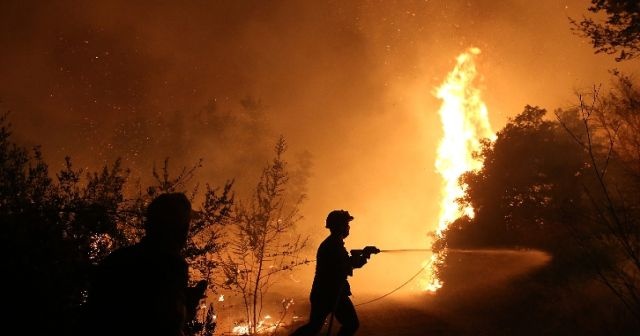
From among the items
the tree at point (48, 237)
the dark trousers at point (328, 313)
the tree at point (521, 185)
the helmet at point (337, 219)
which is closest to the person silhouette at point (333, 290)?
the dark trousers at point (328, 313)

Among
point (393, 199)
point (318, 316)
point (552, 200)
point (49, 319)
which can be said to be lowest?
point (318, 316)

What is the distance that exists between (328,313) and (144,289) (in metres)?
3.69

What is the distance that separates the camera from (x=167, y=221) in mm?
2025

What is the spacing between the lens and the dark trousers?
16.6 ft

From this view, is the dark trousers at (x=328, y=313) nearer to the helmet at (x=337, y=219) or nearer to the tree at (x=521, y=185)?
the helmet at (x=337, y=219)

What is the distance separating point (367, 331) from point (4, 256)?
9651 millimetres

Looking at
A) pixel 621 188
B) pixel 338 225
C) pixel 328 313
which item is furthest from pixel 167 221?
pixel 621 188

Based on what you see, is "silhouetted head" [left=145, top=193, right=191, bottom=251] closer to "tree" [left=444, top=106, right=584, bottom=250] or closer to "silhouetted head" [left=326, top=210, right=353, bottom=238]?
"silhouetted head" [left=326, top=210, right=353, bottom=238]

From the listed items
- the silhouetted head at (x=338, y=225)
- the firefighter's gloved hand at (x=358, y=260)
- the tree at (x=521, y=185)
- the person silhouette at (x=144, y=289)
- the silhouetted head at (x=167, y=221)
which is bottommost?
the person silhouette at (x=144, y=289)

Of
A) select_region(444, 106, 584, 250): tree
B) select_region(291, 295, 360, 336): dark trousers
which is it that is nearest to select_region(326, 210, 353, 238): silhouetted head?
select_region(291, 295, 360, 336): dark trousers

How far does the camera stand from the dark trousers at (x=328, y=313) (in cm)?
507

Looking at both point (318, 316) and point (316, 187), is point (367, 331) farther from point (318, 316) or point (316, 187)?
point (316, 187)

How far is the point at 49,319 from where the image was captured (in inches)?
182

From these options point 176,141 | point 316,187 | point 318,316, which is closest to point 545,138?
point 318,316
